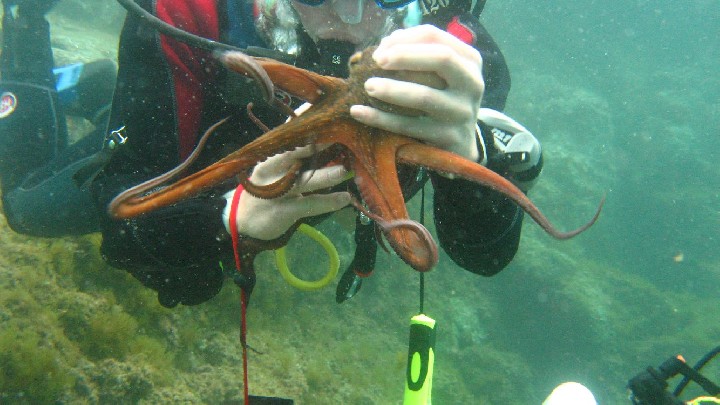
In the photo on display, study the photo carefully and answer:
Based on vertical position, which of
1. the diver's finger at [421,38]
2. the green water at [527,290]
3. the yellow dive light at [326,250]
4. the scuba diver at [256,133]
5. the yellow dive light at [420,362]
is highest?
the diver's finger at [421,38]

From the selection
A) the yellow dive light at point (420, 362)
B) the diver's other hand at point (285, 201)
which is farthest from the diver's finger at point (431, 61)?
the yellow dive light at point (420, 362)

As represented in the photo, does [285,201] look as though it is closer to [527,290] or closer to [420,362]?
[420,362]

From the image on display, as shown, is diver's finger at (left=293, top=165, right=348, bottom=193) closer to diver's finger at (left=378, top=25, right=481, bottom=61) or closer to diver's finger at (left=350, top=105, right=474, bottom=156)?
diver's finger at (left=350, top=105, right=474, bottom=156)

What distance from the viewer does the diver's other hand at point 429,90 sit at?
1083 mm

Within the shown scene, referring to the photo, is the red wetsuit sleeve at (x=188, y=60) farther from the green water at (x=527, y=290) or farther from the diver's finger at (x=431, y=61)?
the green water at (x=527, y=290)

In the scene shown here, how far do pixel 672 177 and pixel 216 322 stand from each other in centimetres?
2109

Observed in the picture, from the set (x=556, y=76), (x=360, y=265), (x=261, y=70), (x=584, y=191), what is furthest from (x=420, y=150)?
(x=556, y=76)

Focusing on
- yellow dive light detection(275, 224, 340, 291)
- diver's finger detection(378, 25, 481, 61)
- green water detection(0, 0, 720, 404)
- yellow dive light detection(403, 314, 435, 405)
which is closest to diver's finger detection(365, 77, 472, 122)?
diver's finger detection(378, 25, 481, 61)

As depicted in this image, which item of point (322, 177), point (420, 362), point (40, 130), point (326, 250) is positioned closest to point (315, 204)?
point (322, 177)

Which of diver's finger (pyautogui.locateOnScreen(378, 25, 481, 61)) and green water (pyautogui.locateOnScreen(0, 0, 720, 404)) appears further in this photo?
green water (pyautogui.locateOnScreen(0, 0, 720, 404))

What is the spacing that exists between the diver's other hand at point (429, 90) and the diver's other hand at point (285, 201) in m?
0.23

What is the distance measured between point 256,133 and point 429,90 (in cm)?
165

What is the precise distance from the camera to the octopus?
3.02 feet

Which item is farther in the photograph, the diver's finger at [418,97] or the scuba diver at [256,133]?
the scuba diver at [256,133]
